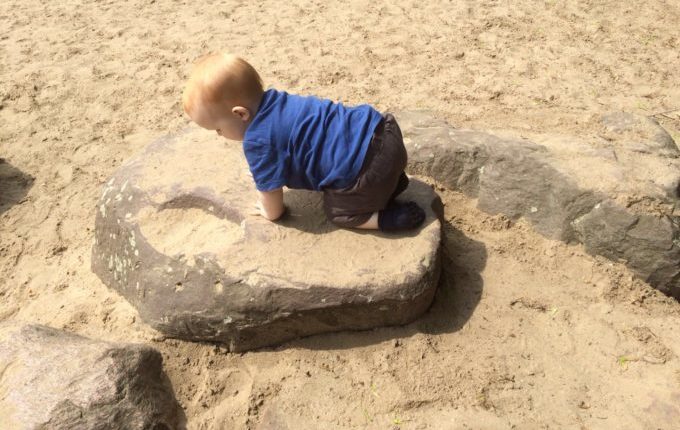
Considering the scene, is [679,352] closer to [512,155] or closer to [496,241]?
[496,241]

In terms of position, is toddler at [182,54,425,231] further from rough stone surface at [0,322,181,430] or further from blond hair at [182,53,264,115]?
rough stone surface at [0,322,181,430]

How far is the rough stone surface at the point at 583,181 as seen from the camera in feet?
9.78

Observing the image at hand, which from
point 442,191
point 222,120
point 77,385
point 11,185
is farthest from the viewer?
point 11,185

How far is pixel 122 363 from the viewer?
243cm

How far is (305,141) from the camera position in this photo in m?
2.59

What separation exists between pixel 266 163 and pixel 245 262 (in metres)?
0.45

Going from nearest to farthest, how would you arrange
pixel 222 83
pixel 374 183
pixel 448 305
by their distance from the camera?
pixel 222 83, pixel 374 183, pixel 448 305

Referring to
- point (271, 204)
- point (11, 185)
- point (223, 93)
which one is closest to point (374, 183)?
point (271, 204)

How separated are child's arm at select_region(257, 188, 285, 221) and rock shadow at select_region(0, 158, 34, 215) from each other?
220 cm

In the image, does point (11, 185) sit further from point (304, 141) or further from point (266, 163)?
point (304, 141)

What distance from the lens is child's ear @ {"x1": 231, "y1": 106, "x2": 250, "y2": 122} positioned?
2.53m

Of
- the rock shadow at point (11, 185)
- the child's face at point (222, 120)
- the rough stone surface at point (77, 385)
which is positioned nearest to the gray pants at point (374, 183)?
the child's face at point (222, 120)

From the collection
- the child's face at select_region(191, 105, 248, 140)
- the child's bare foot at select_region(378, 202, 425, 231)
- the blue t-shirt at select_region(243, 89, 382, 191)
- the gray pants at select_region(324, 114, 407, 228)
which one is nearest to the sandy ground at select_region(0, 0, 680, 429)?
the child's bare foot at select_region(378, 202, 425, 231)

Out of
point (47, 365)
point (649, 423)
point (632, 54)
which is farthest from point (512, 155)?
point (632, 54)
